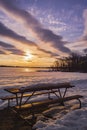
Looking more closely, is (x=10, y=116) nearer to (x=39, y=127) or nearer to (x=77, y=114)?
(x=39, y=127)

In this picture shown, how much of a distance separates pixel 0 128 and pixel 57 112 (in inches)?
112

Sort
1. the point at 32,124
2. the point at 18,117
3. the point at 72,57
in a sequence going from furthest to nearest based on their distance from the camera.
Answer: the point at 72,57 < the point at 18,117 < the point at 32,124

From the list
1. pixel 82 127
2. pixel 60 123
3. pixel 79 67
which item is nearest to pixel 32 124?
pixel 60 123

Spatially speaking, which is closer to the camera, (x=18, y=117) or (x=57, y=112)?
(x=18, y=117)

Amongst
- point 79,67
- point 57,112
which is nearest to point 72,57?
point 79,67

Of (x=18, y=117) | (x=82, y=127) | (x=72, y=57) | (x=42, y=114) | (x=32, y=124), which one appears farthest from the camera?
(x=72, y=57)

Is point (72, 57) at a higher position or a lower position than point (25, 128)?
higher

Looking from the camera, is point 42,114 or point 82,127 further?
point 42,114

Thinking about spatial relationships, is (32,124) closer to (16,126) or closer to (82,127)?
(16,126)

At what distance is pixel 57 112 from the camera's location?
27.5ft

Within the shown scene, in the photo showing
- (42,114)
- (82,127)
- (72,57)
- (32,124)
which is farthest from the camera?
(72,57)

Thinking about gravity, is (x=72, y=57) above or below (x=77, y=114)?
above

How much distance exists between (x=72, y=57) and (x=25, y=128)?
13933 centimetres

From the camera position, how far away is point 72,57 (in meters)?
144
